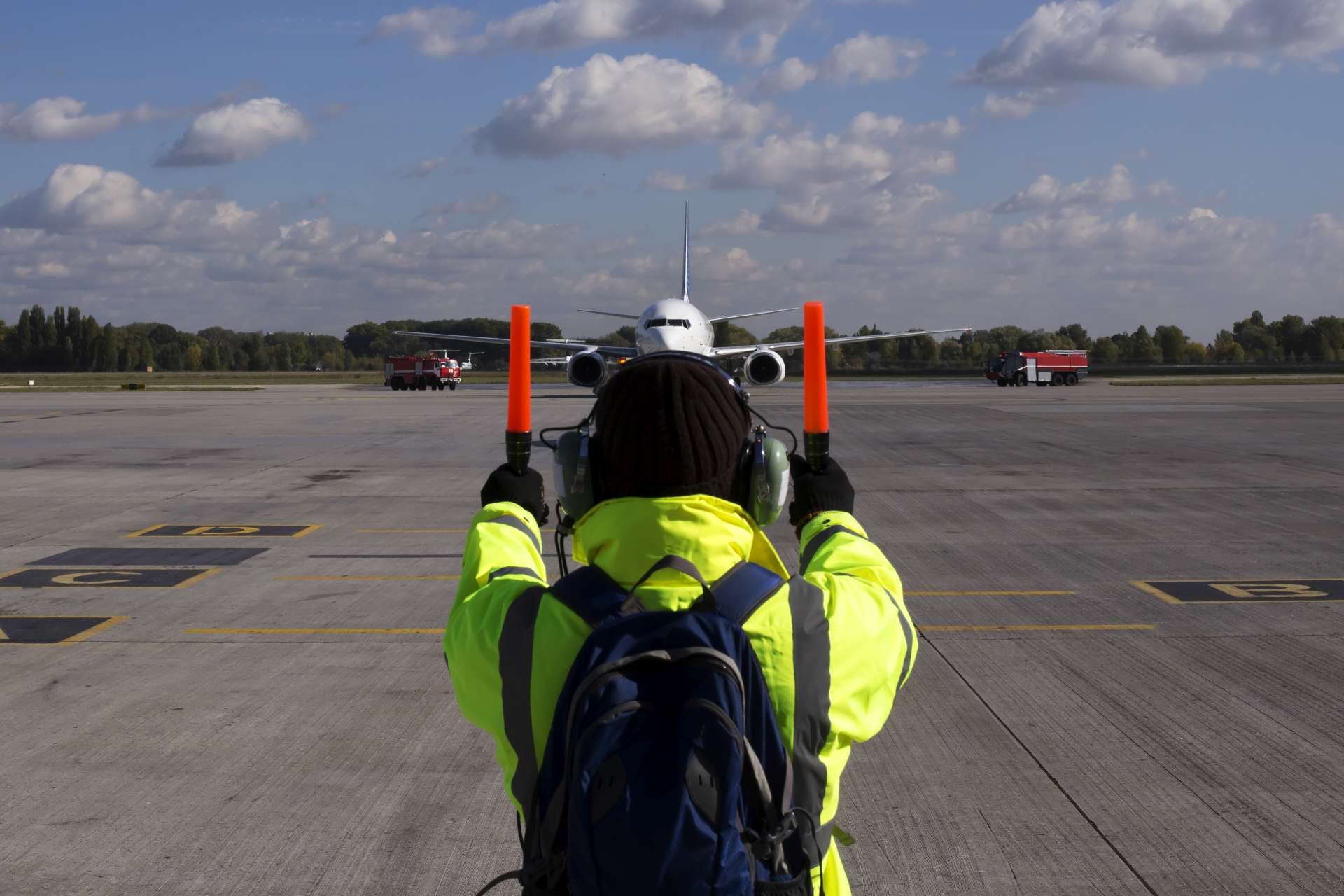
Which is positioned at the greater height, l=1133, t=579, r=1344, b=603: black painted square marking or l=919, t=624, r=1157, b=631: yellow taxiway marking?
l=1133, t=579, r=1344, b=603: black painted square marking

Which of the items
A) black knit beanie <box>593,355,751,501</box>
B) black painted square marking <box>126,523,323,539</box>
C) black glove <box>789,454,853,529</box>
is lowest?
black painted square marking <box>126,523,323,539</box>

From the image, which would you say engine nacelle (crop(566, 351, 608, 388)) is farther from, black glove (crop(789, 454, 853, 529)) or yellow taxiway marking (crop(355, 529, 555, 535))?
black glove (crop(789, 454, 853, 529))

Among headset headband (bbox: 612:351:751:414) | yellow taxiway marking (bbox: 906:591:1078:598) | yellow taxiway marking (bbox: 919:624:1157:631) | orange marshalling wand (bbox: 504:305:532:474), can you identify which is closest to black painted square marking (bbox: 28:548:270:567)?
yellow taxiway marking (bbox: 906:591:1078:598)

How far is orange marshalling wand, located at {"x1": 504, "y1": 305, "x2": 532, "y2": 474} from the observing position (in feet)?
8.15

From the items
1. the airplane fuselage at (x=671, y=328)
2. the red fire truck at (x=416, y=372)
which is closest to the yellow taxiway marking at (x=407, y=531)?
the airplane fuselage at (x=671, y=328)

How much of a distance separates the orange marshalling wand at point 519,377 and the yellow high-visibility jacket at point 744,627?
299 millimetres

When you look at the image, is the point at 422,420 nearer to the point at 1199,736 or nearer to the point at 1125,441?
the point at 1125,441

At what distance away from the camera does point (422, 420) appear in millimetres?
33875

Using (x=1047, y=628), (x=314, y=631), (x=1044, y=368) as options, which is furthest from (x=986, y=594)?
(x=1044, y=368)

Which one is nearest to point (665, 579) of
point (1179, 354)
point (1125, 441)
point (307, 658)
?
point (307, 658)

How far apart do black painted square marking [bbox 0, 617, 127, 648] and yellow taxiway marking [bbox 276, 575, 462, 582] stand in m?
1.83

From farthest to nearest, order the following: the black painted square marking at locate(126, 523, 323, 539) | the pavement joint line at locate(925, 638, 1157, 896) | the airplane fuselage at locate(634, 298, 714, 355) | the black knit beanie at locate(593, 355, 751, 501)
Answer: the airplane fuselage at locate(634, 298, 714, 355)
the black painted square marking at locate(126, 523, 323, 539)
the pavement joint line at locate(925, 638, 1157, 896)
the black knit beanie at locate(593, 355, 751, 501)

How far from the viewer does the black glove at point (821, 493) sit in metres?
2.73

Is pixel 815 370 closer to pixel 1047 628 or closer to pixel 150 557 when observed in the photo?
pixel 1047 628
